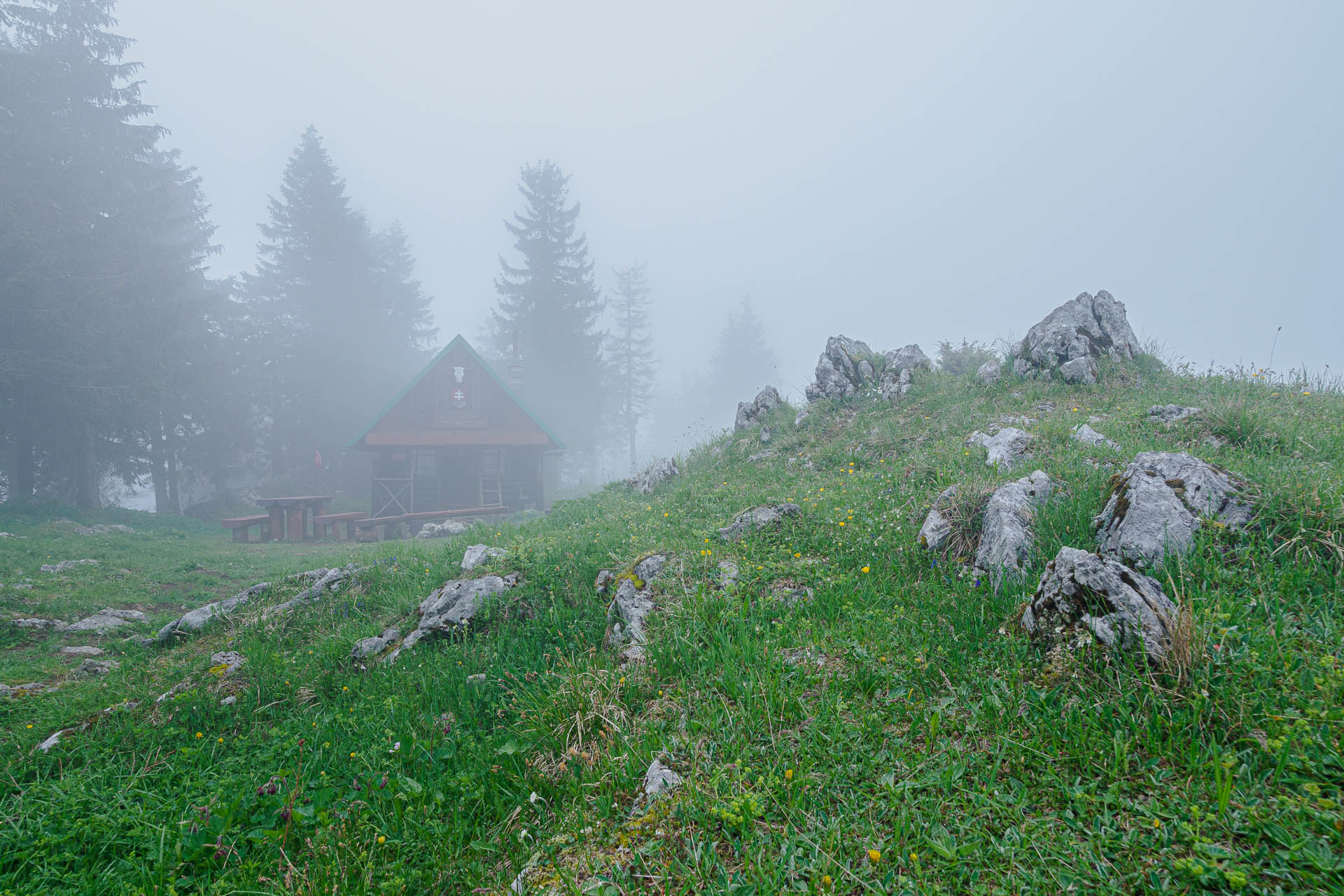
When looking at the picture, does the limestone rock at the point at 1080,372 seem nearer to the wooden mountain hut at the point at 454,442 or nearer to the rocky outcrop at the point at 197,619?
the rocky outcrop at the point at 197,619

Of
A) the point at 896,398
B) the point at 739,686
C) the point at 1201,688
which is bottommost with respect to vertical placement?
the point at 739,686

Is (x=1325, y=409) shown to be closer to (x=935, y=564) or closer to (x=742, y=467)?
(x=935, y=564)

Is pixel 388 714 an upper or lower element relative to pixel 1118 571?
lower

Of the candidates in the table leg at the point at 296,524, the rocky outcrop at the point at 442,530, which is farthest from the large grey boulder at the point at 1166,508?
the table leg at the point at 296,524

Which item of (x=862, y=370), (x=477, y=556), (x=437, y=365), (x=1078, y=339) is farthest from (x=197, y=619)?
(x=437, y=365)

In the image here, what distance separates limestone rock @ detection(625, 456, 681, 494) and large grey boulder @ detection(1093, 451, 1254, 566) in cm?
868

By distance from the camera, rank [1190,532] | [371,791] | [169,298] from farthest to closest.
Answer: [169,298] < [1190,532] < [371,791]

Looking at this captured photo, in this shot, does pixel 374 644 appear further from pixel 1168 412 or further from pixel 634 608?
pixel 1168 412

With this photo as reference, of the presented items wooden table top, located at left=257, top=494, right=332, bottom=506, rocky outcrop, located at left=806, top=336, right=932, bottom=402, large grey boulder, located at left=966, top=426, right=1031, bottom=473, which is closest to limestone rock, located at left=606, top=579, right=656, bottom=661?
large grey boulder, located at left=966, top=426, right=1031, bottom=473

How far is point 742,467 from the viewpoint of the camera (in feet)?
35.2

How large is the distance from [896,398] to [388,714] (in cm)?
1013

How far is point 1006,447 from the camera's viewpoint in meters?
6.56

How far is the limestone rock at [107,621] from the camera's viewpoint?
707cm

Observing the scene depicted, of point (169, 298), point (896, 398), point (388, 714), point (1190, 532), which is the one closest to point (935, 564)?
point (1190, 532)
